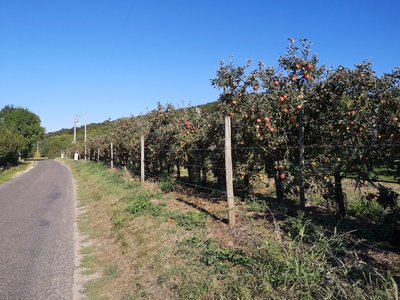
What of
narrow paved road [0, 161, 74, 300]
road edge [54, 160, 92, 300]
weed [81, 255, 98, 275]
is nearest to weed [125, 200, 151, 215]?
road edge [54, 160, 92, 300]

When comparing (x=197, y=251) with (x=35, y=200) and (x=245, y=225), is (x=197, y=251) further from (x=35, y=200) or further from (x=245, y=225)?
(x=35, y=200)

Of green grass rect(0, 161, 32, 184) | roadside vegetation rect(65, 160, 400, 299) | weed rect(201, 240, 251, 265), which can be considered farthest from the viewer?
green grass rect(0, 161, 32, 184)

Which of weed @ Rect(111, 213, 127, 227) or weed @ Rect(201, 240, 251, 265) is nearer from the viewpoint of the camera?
weed @ Rect(201, 240, 251, 265)

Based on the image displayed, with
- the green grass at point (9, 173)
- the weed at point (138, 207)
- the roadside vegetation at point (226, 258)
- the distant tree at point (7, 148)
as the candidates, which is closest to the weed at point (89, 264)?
the roadside vegetation at point (226, 258)

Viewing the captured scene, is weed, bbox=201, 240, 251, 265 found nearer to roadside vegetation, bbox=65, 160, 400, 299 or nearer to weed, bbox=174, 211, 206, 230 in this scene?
roadside vegetation, bbox=65, 160, 400, 299

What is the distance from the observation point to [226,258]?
4496mm

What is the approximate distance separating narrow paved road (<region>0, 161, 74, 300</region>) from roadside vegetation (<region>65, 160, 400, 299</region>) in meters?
0.42

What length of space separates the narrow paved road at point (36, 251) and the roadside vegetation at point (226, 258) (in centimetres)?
42

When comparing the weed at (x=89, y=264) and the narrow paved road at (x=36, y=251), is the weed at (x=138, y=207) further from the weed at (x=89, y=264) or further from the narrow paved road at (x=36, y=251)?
the weed at (x=89, y=264)

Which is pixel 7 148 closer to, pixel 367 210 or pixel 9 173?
pixel 9 173

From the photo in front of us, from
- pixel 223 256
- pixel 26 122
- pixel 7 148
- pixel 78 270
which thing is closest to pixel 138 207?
pixel 78 270

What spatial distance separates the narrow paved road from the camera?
4781 mm

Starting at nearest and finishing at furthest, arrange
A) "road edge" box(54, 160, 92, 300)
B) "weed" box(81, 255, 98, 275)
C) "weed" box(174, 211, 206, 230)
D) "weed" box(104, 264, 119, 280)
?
"road edge" box(54, 160, 92, 300) < "weed" box(104, 264, 119, 280) < "weed" box(81, 255, 98, 275) < "weed" box(174, 211, 206, 230)

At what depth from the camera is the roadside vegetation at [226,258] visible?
11.1ft
